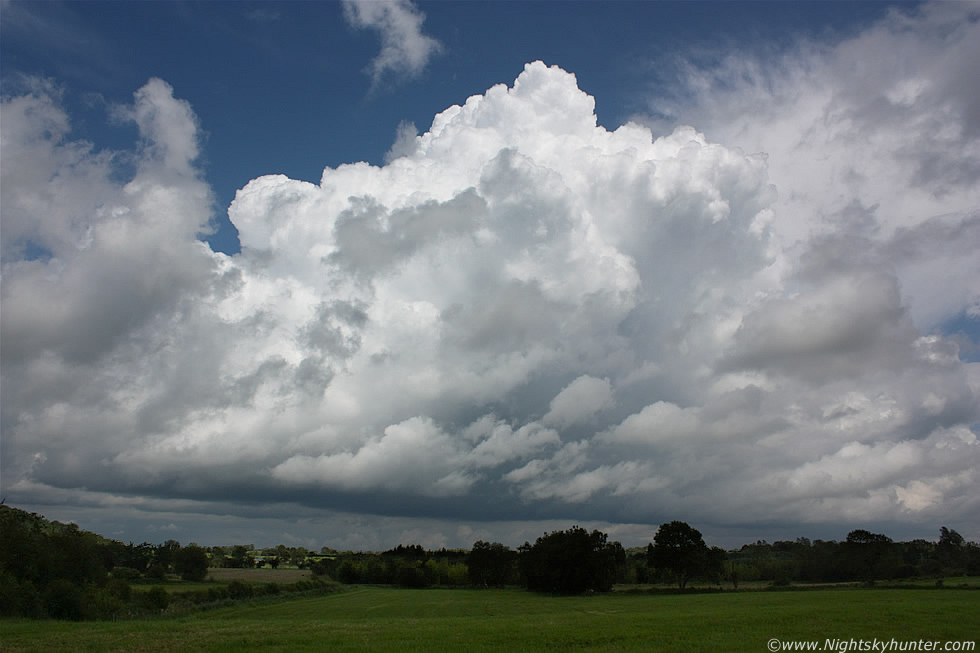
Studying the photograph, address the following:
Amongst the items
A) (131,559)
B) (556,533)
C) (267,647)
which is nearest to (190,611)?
(267,647)

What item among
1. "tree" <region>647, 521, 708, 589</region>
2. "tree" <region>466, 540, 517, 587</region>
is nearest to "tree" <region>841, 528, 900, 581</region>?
"tree" <region>647, 521, 708, 589</region>

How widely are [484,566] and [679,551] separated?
233ft

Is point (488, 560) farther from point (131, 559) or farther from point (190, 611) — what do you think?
point (190, 611)

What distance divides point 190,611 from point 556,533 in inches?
3408

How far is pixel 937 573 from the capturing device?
14412 centimetres

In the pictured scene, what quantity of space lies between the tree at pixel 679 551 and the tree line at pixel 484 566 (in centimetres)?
19

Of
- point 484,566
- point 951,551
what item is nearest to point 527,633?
point 484,566

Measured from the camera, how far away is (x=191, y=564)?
14912 centimetres

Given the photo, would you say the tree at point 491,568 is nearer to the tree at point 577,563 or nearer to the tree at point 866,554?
the tree at point 577,563

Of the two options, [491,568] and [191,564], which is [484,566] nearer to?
[491,568]

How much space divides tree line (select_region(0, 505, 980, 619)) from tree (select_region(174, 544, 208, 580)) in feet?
0.74

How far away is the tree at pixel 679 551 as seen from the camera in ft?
408

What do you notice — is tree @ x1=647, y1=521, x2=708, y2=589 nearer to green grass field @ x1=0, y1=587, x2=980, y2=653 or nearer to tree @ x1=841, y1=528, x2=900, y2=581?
tree @ x1=841, y1=528, x2=900, y2=581

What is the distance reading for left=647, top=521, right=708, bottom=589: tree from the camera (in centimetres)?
12438
